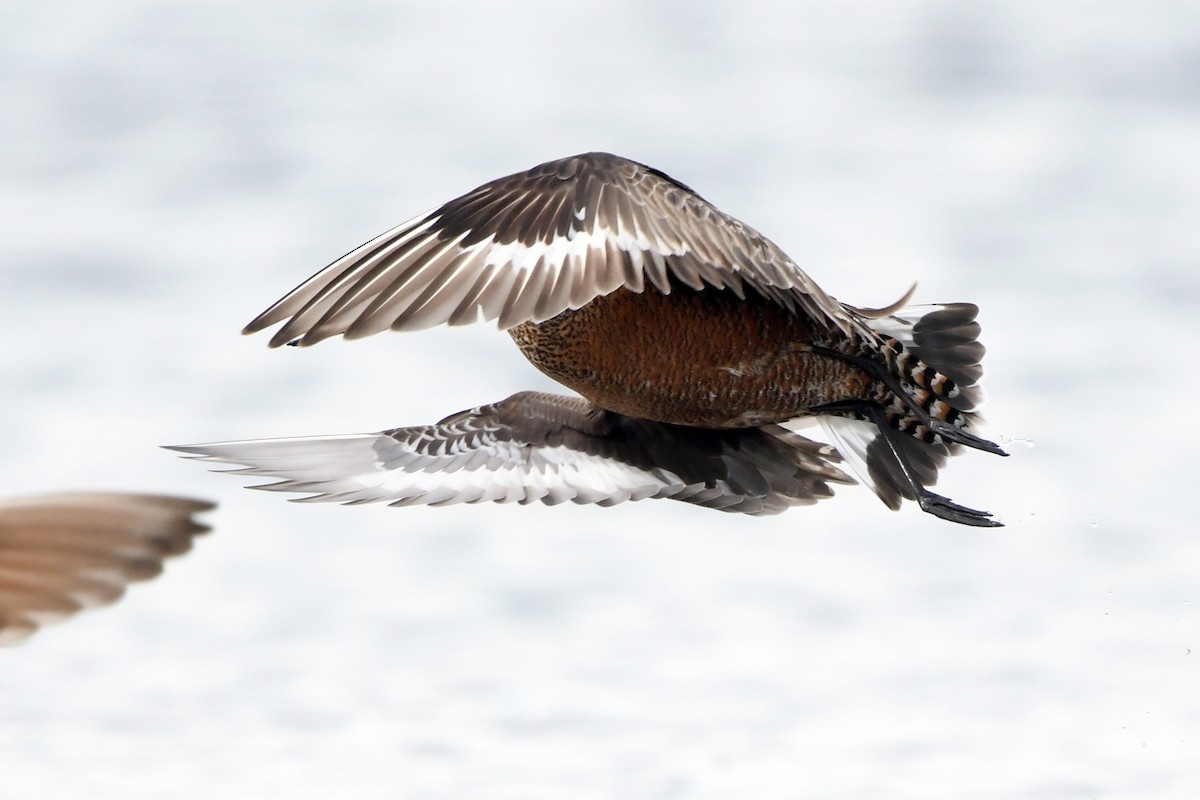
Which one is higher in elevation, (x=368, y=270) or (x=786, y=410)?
(x=368, y=270)

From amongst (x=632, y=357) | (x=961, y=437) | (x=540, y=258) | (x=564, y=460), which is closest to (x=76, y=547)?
(x=540, y=258)

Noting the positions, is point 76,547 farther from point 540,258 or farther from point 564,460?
point 564,460

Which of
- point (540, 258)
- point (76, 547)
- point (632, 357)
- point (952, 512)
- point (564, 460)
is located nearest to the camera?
point (76, 547)

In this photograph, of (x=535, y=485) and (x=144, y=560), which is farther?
(x=535, y=485)

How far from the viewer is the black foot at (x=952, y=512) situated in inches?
148

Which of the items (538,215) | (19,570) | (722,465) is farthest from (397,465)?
(19,570)

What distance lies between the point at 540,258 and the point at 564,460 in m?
1.21

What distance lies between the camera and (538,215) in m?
3.31

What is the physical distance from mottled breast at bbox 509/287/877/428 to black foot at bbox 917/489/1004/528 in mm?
493

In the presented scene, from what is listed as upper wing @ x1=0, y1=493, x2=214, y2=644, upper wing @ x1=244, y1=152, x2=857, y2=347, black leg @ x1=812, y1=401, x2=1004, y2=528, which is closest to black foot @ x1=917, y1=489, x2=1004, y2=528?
black leg @ x1=812, y1=401, x2=1004, y2=528

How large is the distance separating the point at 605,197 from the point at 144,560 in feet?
4.92

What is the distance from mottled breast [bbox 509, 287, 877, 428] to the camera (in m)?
3.48

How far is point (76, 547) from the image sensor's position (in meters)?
2.16

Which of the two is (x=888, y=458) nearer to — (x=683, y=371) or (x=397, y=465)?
(x=683, y=371)
